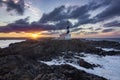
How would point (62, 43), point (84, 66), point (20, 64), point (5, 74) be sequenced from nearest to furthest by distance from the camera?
point (5, 74)
point (20, 64)
point (84, 66)
point (62, 43)

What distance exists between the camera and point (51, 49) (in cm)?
3612

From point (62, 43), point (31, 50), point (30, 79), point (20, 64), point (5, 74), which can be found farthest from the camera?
point (62, 43)

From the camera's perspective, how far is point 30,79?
57.6ft

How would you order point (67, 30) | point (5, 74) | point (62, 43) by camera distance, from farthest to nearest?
point (67, 30) < point (62, 43) < point (5, 74)

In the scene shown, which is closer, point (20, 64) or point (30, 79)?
point (30, 79)

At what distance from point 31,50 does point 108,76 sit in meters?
17.6

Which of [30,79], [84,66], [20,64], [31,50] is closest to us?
[30,79]

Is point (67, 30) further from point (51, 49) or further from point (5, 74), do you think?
point (5, 74)

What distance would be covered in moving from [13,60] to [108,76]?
1281cm

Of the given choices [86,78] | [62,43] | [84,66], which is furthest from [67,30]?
[86,78]

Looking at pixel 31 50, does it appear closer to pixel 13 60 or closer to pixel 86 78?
pixel 13 60

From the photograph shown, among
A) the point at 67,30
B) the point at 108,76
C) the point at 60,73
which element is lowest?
the point at 108,76

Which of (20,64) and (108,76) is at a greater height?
(20,64)

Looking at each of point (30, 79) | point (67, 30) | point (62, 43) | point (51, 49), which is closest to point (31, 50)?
point (51, 49)
